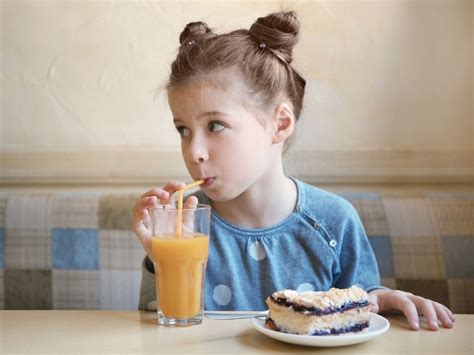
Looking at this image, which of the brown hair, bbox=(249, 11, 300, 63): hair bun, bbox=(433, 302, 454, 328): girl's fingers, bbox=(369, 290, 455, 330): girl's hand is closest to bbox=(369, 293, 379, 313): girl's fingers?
bbox=(369, 290, 455, 330): girl's hand

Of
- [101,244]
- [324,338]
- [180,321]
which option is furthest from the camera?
[101,244]

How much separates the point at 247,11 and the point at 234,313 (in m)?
1.07

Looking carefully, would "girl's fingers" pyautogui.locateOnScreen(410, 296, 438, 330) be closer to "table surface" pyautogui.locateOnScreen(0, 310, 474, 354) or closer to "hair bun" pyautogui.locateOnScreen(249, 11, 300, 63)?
"table surface" pyautogui.locateOnScreen(0, 310, 474, 354)

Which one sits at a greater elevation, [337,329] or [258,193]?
[258,193]

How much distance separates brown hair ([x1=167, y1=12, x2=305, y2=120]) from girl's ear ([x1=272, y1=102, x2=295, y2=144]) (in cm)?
2

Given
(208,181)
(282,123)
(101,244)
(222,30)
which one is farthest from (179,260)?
(222,30)

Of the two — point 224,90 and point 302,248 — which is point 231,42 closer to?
point 224,90

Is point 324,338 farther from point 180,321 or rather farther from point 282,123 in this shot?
point 282,123

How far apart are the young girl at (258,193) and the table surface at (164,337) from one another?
0.23 metres

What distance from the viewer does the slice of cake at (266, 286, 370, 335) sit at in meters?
0.99

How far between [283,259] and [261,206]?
126 mm

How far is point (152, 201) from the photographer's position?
129 cm

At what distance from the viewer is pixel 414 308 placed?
1.14 metres

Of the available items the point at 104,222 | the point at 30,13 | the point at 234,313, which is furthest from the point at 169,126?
the point at 234,313
